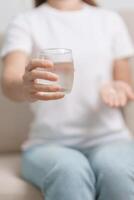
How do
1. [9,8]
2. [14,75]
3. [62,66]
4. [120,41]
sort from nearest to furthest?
[62,66]
[14,75]
[120,41]
[9,8]

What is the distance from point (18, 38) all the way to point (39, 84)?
1.39 ft

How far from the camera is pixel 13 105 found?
1.61 m

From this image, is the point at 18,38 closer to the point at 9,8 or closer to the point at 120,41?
the point at 120,41

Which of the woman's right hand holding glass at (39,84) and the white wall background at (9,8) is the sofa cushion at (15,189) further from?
the white wall background at (9,8)

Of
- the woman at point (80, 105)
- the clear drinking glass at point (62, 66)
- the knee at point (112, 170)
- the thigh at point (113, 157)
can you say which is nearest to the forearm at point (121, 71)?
the woman at point (80, 105)

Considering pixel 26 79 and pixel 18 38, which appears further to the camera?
pixel 18 38

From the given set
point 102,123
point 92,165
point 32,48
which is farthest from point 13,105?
point 92,165

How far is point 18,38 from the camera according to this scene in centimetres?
138

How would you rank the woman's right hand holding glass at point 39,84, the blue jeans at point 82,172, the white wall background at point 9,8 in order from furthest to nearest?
the white wall background at point 9,8 < the blue jeans at point 82,172 < the woman's right hand holding glass at point 39,84

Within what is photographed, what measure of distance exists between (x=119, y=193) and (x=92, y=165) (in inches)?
5.4

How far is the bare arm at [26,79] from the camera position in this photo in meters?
0.97

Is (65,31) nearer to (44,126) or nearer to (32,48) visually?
(32,48)

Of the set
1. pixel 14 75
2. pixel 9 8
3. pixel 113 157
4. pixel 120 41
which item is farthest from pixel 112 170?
pixel 9 8

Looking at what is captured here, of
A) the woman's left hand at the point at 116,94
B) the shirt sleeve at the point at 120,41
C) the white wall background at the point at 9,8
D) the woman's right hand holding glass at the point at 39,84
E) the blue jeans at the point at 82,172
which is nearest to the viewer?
the woman's right hand holding glass at the point at 39,84
